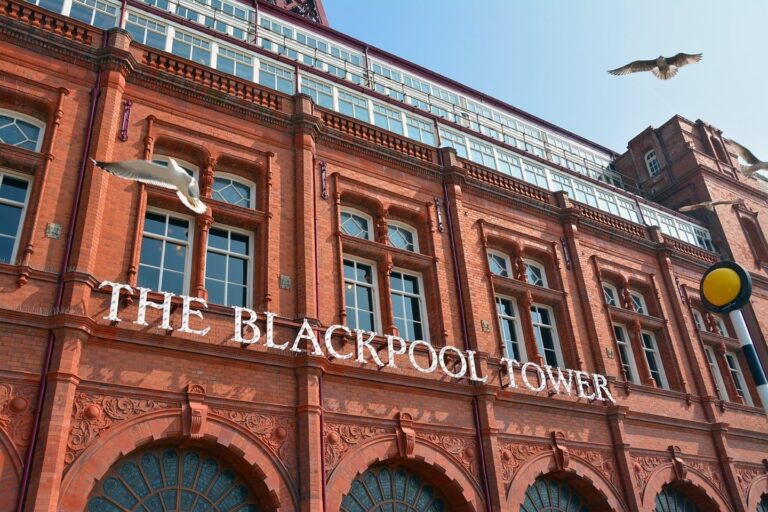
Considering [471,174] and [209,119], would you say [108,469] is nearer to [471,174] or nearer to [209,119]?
[209,119]

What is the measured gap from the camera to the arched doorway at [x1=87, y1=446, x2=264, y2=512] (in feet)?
35.4

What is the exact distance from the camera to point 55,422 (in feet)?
33.2

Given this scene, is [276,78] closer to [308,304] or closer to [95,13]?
[95,13]

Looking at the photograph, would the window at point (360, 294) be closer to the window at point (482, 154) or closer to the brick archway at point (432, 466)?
the brick archway at point (432, 466)

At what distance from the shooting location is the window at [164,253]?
43.2 ft

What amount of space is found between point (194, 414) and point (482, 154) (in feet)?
47.1

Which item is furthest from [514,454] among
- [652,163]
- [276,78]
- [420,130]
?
[652,163]

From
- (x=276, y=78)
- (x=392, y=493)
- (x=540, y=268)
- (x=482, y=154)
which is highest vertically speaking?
(x=482, y=154)

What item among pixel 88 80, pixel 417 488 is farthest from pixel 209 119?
pixel 417 488

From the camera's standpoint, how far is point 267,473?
11.8 meters

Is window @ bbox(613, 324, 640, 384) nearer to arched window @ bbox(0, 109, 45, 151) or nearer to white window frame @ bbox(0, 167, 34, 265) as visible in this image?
white window frame @ bbox(0, 167, 34, 265)

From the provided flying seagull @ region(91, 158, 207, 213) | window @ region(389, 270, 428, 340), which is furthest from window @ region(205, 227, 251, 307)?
window @ region(389, 270, 428, 340)

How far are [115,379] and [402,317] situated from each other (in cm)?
722

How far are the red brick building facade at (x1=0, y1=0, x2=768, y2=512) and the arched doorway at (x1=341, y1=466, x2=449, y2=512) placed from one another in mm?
59
